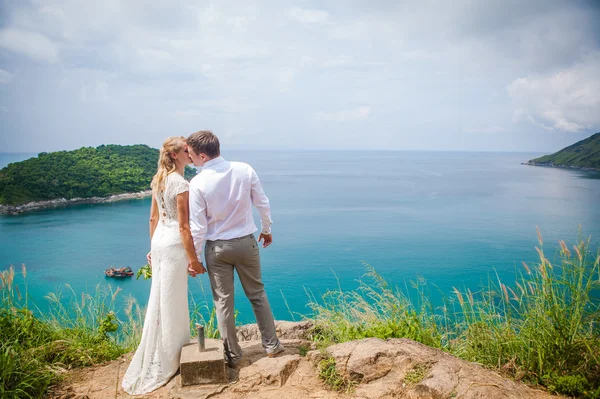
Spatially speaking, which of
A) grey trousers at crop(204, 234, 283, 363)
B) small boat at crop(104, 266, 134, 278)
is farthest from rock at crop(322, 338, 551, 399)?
small boat at crop(104, 266, 134, 278)

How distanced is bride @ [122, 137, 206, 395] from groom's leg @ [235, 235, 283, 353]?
34cm

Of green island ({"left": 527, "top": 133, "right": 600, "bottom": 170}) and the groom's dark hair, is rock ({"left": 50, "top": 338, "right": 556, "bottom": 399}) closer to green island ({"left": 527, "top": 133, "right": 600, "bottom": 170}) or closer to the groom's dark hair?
the groom's dark hair

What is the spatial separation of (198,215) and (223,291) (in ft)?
2.10

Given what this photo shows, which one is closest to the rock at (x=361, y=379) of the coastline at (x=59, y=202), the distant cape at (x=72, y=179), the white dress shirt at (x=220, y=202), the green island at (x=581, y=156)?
the white dress shirt at (x=220, y=202)

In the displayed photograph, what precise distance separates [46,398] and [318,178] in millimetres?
111687

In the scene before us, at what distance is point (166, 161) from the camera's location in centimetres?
318

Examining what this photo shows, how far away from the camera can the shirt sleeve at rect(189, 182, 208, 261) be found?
10.0ft

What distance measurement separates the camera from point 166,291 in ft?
10.4

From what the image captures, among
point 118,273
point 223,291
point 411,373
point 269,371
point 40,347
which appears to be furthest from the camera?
point 118,273

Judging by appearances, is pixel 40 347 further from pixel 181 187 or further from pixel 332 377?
pixel 332 377

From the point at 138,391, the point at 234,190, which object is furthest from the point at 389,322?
the point at 138,391

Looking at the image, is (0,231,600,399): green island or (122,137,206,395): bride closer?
(0,231,600,399): green island

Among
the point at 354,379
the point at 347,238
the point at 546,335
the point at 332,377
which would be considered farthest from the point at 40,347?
the point at 347,238

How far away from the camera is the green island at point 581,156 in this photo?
106 metres
